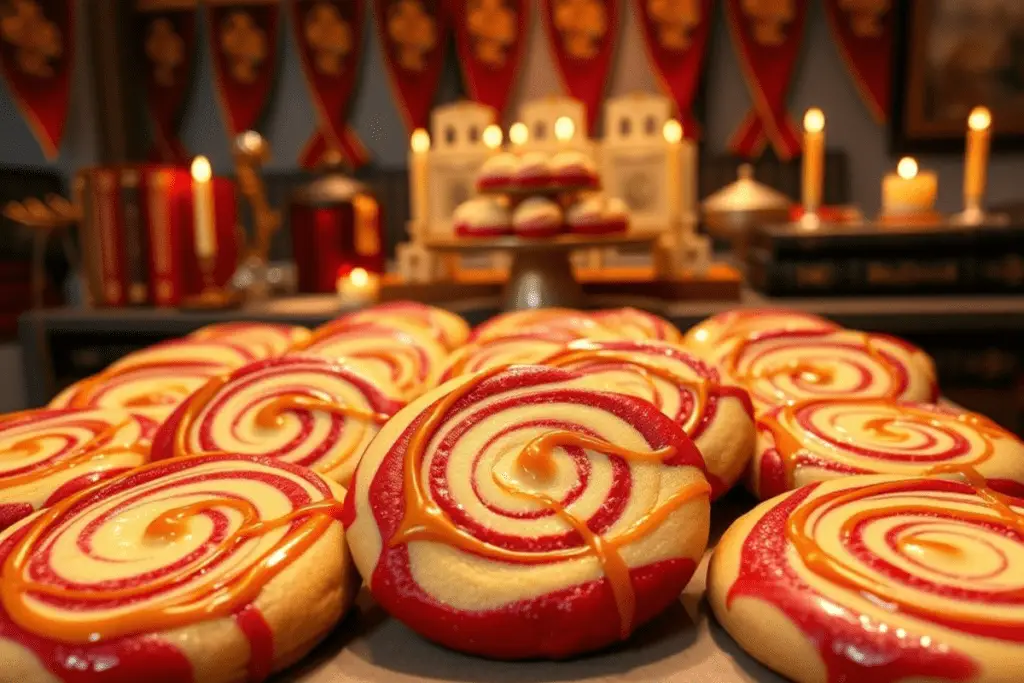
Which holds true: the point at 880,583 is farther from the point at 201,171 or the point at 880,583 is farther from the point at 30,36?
the point at 30,36

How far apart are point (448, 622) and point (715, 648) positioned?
0.20 m

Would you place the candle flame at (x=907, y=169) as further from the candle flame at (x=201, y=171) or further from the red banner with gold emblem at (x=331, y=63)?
the red banner with gold emblem at (x=331, y=63)

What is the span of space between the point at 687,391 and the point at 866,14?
181 inches

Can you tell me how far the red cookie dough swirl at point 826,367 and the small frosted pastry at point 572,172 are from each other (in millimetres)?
687

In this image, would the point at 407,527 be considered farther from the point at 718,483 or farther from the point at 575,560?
the point at 718,483

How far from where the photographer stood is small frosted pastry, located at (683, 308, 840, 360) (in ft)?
3.75

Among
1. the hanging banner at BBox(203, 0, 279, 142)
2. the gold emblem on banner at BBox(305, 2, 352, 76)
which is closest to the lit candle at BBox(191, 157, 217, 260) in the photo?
the gold emblem on banner at BBox(305, 2, 352, 76)

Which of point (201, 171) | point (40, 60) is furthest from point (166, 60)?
point (201, 171)

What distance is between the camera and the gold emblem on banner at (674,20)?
4.65 m

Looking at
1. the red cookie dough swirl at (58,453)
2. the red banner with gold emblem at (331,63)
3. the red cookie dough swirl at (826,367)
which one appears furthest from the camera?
the red banner with gold emblem at (331,63)

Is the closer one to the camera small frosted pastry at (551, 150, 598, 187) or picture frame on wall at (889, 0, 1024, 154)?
small frosted pastry at (551, 150, 598, 187)

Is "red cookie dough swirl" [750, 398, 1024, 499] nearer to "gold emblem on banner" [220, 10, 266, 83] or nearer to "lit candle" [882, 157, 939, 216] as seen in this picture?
"lit candle" [882, 157, 939, 216]

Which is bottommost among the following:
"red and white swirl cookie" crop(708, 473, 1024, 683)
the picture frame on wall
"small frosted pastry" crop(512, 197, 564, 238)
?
"red and white swirl cookie" crop(708, 473, 1024, 683)

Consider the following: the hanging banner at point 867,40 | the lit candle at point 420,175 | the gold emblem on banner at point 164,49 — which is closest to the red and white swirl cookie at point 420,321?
the lit candle at point 420,175
